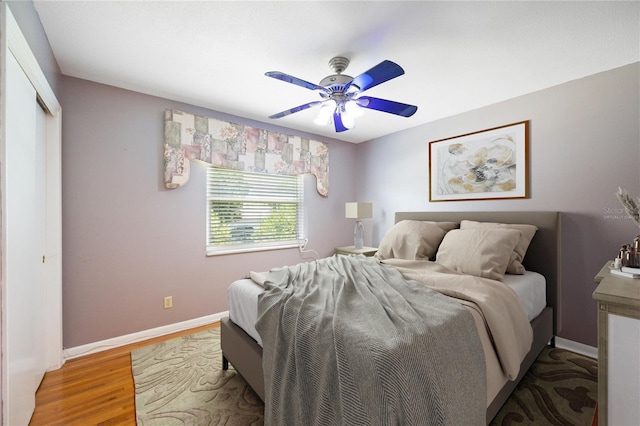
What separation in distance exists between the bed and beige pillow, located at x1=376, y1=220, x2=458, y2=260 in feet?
1.32

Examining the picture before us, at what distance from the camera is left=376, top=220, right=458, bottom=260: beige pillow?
2658 mm

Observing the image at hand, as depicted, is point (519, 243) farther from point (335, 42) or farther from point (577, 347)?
point (335, 42)

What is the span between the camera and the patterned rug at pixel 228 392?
159 cm

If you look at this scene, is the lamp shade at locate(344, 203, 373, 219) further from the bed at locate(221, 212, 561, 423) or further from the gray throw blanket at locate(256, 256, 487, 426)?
the gray throw blanket at locate(256, 256, 487, 426)

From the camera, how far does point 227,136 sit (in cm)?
308

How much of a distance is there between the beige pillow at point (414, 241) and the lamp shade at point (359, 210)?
0.86 metres

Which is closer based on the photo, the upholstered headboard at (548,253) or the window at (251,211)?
the upholstered headboard at (548,253)

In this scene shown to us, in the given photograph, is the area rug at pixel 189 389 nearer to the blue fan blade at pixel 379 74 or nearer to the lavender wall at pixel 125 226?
the lavender wall at pixel 125 226

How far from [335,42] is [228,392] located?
251 centimetres

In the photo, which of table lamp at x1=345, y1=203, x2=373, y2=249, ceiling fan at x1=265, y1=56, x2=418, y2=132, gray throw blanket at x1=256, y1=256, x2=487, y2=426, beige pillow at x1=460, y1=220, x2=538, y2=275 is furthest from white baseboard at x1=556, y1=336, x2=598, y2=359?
ceiling fan at x1=265, y1=56, x2=418, y2=132

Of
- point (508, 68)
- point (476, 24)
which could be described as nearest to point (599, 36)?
point (508, 68)

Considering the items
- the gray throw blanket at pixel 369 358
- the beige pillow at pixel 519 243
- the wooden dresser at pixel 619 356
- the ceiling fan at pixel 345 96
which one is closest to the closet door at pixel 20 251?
the gray throw blanket at pixel 369 358

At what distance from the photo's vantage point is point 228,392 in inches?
71.7

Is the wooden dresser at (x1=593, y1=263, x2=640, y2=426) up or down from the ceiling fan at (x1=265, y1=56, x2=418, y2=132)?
down
